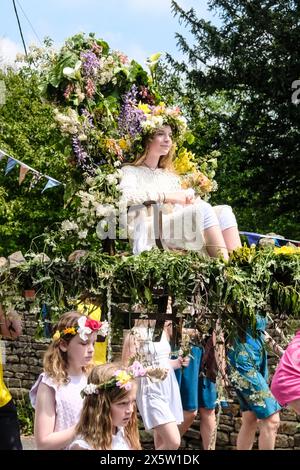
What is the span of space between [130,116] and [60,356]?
1.83 meters

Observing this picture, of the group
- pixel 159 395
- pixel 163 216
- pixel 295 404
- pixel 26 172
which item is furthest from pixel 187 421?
pixel 26 172

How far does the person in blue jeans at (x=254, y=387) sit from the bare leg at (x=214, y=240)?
1.64 ft

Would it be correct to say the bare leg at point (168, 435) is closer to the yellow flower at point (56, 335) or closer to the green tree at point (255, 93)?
the yellow flower at point (56, 335)

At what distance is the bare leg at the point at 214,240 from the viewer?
5.03 m

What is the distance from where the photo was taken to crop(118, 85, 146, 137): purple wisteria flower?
19.1 feet

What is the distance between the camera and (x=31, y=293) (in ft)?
15.3

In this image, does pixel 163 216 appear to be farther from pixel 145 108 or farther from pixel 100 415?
pixel 100 415


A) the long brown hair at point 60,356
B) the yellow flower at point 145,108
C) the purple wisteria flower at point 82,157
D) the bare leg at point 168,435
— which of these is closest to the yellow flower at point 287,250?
the long brown hair at point 60,356

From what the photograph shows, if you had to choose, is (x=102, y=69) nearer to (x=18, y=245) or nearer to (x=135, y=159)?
(x=135, y=159)

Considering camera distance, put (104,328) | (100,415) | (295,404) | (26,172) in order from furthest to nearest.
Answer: (26,172), (104,328), (100,415), (295,404)

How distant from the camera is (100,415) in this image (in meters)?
4.09

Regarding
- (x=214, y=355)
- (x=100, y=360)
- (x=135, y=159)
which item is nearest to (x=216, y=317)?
(x=214, y=355)

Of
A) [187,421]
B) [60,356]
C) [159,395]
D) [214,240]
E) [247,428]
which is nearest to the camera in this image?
[60,356]
